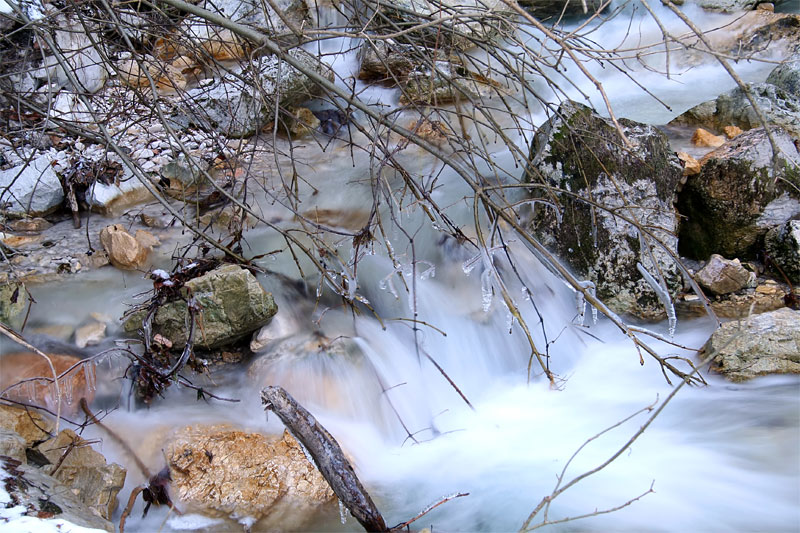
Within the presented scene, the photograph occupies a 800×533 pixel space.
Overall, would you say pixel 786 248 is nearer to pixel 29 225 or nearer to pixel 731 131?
pixel 731 131

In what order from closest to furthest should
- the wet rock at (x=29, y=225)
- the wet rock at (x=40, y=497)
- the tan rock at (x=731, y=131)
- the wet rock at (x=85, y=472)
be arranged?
the wet rock at (x=40, y=497) < the wet rock at (x=85, y=472) < the wet rock at (x=29, y=225) < the tan rock at (x=731, y=131)

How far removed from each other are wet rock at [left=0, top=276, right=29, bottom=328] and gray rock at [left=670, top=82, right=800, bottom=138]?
16.6ft

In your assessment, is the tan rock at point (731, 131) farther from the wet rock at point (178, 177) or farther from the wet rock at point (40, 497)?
the wet rock at point (40, 497)

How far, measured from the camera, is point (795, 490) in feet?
8.57

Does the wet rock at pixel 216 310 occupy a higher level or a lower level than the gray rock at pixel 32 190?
lower

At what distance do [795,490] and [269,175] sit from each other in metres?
4.03

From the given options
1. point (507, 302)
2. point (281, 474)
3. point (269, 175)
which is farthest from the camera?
point (269, 175)

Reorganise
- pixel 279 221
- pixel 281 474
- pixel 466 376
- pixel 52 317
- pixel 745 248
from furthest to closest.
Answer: pixel 279 221 → pixel 745 248 → pixel 466 376 → pixel 52 317 → pixel 281 474

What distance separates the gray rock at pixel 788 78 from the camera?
556 centimetres

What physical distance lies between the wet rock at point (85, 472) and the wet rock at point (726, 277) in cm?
354

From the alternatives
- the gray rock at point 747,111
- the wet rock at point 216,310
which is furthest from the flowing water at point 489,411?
the gray rock at point 747,111

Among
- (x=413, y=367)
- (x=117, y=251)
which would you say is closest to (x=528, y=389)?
(x=413, y=367)

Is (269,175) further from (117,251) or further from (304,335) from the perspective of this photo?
(304,335)

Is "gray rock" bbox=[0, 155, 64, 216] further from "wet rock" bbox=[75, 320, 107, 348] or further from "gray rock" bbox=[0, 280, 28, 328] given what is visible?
"wet rock" bbox=[75, 320, 107, 348]
